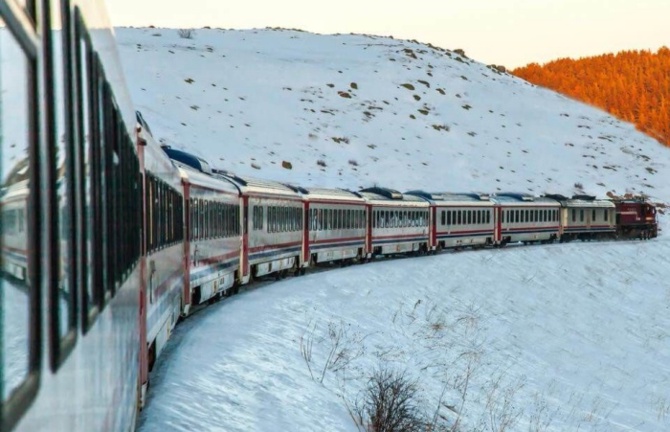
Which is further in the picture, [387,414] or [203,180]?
[203,180]

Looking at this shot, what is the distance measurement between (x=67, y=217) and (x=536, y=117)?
105 m

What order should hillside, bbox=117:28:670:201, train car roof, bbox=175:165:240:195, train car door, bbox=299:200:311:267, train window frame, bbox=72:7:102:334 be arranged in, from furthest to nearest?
hillside, bbox=117:28:670:201 → train car door, bbox=299:200:311:267 → train car roof, bbox=175:165:240:195 → train window frame, bbox=72:7:102:334

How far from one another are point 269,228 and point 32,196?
2413 cm

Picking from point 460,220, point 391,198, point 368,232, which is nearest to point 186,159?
point 368,232

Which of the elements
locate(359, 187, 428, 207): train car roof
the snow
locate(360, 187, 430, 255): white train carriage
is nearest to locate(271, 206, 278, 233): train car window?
the snow

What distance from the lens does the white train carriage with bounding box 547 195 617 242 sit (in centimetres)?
5525

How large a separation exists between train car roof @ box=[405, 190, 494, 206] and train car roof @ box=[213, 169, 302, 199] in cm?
1408

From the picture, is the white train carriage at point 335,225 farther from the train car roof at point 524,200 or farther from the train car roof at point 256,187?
the train car roof at point 524,200

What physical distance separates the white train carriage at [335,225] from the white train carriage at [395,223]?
83cm

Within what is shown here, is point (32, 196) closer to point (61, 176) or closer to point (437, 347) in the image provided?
point (61, 176)

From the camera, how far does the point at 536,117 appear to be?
106m

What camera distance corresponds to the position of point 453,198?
150ft

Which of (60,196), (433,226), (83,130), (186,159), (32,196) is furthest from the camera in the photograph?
(433,226)

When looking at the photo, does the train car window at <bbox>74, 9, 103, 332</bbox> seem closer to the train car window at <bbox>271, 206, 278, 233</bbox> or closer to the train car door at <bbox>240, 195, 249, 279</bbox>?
the train car door at <bbox>240, 195, 249, 279</bbox>
